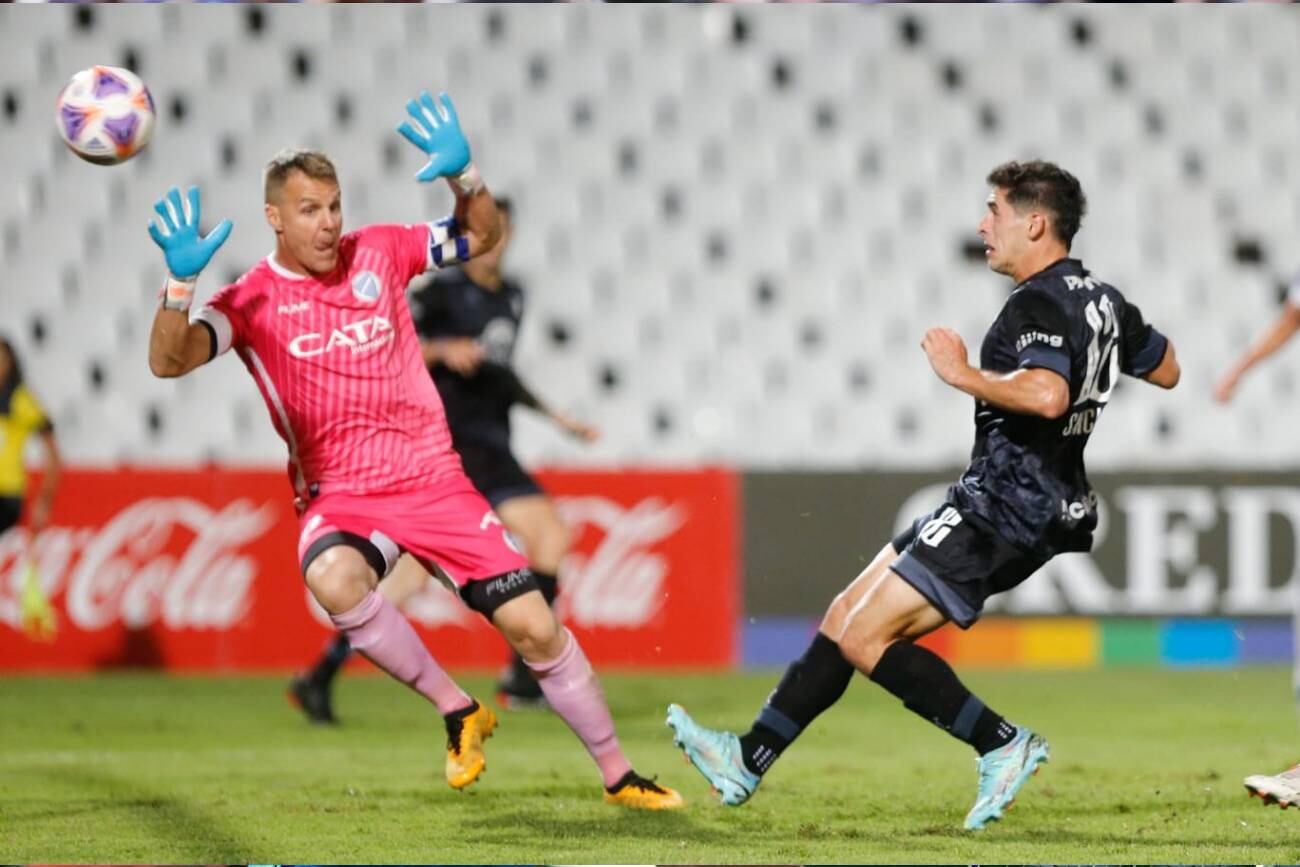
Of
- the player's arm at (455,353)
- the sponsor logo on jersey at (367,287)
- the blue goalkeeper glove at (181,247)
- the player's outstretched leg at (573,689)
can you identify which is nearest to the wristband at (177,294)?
the blue goalkeeper glove at (181,247)

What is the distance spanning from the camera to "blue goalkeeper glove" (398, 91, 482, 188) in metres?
5.48

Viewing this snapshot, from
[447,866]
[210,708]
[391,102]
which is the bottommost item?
[210,708]

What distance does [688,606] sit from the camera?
10.3 m

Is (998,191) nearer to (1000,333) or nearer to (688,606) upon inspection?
(1000,333)

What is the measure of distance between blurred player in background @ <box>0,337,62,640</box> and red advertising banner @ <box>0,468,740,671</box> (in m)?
0.05

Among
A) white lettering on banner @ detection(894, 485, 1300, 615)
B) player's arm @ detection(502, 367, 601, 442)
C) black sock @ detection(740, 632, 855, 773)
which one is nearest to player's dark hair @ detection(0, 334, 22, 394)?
player's arm @ detection(502, 367, 601, 442)

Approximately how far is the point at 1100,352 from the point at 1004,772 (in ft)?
3.58

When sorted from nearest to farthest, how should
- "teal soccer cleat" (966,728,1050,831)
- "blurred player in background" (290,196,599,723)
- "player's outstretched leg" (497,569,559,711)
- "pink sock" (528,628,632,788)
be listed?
"teal soccer cleat" (966,728,1050,831), "pink sock" (528,628,632,788), "blurred player in background" (290,196,599,723), "player's outstretched leg" (497,569,559,711)

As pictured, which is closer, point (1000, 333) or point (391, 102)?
point (1000, 333)

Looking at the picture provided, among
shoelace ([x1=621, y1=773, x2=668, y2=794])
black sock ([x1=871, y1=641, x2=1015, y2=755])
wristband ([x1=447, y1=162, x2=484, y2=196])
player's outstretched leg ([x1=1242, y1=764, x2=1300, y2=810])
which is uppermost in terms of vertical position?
wristband ([x1=447, y1=162, x2=484, y2=196])

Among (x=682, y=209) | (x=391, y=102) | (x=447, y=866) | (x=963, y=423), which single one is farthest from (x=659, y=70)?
(x=447, y=866)

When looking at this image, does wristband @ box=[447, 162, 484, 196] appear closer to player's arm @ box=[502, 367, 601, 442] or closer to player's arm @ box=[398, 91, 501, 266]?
player's arm @ box=[398, 91, 501, 266]

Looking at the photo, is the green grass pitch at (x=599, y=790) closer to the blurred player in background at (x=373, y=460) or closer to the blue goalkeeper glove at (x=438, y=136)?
the blurred player in background at (x=373, y=460)

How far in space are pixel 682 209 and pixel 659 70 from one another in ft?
2.87
